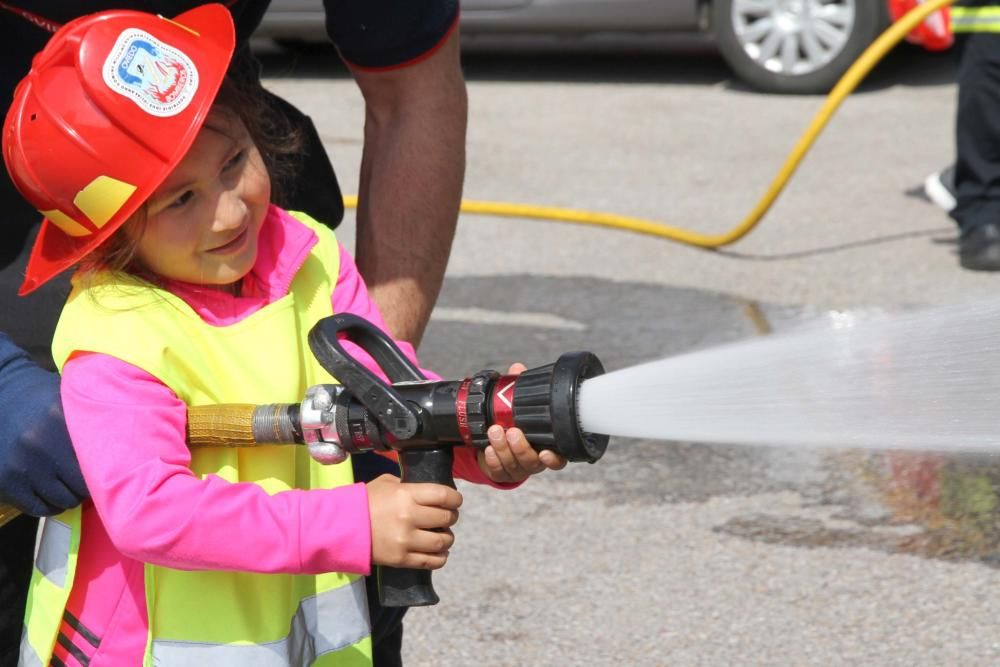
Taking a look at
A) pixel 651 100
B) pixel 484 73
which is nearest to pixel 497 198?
pixel 651 100

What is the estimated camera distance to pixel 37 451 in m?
1.96

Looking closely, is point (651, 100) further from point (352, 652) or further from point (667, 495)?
point (352, 652)

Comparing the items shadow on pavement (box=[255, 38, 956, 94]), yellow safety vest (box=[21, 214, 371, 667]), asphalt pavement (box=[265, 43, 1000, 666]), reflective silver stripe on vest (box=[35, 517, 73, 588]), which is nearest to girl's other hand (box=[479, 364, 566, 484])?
yellow safety vest (box=[21, 214, 371, 667])

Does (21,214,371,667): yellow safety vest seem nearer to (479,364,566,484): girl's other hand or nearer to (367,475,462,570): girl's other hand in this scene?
(367,475,462,570): girl's other hand

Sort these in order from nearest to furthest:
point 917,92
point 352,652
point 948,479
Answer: point 352,652
point 948,479
point 917,92

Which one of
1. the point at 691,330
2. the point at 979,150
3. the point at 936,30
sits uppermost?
the point at 936,30

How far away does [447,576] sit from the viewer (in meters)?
3.58

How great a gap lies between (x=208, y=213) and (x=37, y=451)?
360 millimetres

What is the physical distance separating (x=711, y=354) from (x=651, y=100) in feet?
23.3

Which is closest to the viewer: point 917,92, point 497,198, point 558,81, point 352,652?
point 352,652

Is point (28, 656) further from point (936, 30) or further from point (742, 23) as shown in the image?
point (742, 23)

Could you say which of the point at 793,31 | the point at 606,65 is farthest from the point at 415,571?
the point at 606,65

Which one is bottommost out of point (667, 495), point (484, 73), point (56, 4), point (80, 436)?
point (484, 73)

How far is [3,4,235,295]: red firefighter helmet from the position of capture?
73.5 inches
